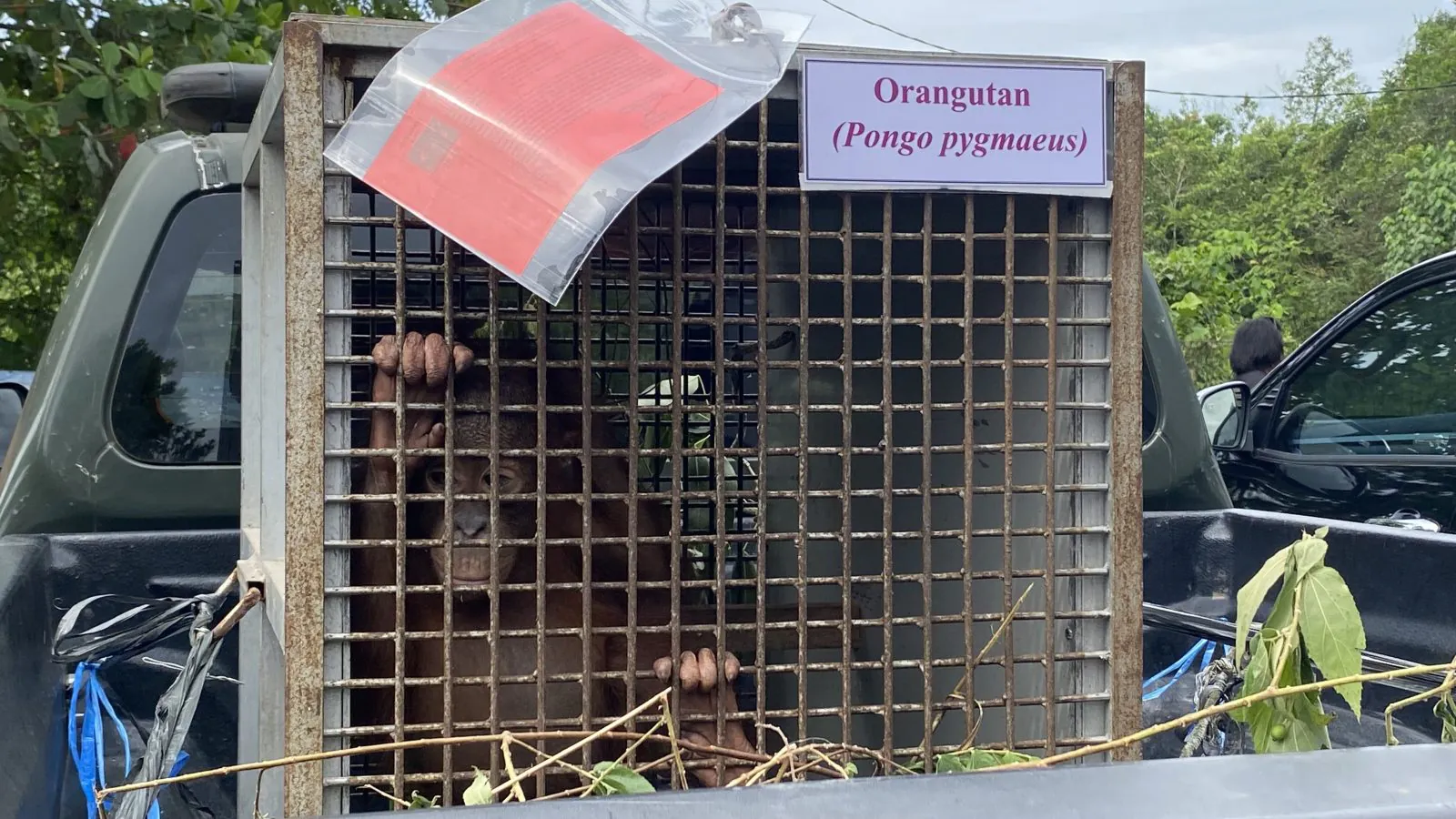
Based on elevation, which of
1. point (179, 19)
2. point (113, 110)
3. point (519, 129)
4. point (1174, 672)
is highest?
point (179, 19)

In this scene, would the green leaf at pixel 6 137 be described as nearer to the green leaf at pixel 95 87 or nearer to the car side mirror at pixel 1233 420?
the green leaf at pixel 95 87

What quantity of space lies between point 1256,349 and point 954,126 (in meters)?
5.41

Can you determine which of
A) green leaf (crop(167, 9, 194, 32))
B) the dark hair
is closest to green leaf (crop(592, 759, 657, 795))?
green leaf (crop(167, 9, 194, 32))

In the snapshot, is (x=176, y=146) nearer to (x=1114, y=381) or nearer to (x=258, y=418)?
(x=258, y=418)

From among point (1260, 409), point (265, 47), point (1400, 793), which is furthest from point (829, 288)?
point (265, 47)

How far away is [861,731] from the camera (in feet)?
6.93

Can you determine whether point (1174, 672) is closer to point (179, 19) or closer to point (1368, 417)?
point (1368, 417)

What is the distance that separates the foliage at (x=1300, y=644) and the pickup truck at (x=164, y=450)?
95 cm

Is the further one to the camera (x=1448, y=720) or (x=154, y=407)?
(x=154, y=407)

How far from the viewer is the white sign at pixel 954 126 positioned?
1307 mm

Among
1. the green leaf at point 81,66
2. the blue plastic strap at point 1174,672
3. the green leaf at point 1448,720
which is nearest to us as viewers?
Answer: the green leaf at point 1448,720

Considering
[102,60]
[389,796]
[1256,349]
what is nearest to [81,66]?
[102,60]

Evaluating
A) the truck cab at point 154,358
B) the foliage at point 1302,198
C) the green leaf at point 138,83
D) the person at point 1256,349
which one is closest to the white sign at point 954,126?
the truck cab at point 154,358

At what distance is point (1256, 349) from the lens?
617cm
